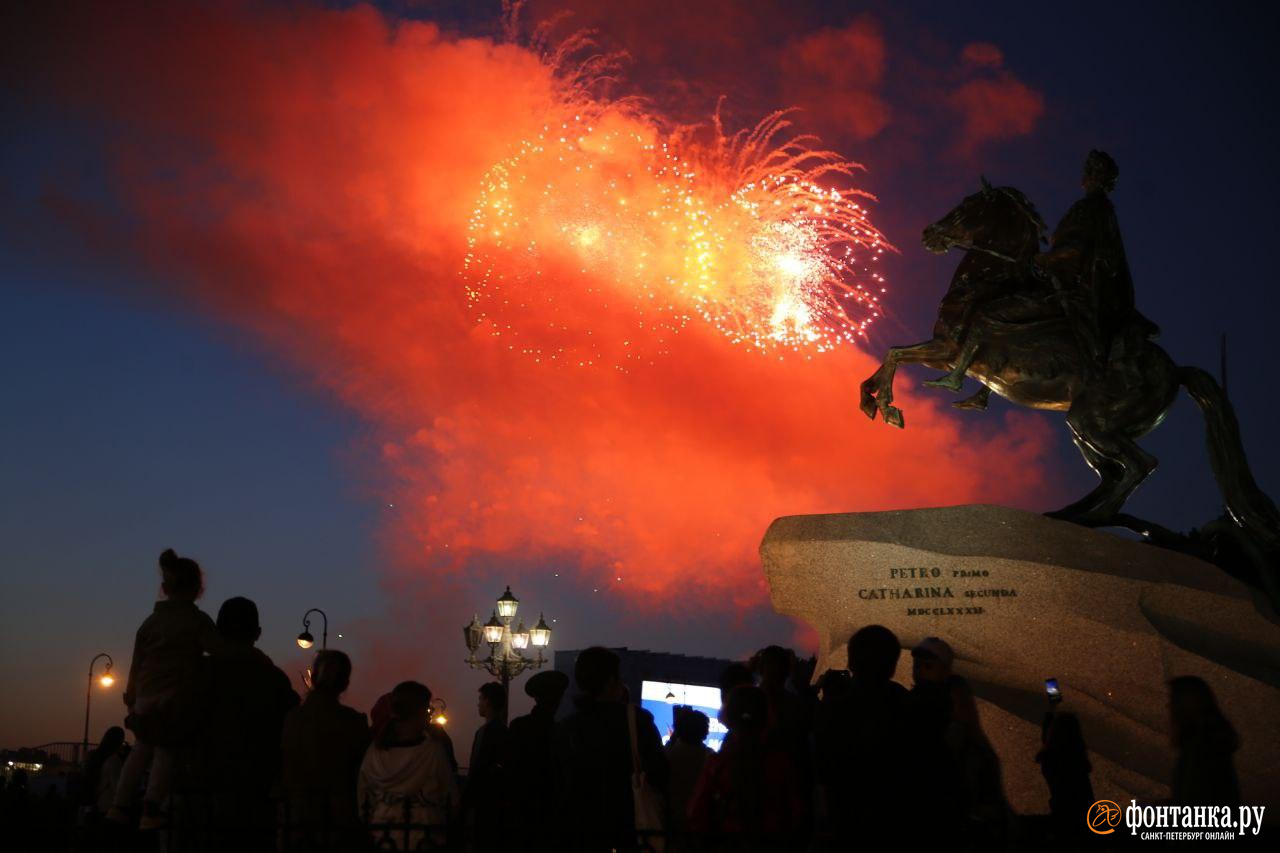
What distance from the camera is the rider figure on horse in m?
11.4

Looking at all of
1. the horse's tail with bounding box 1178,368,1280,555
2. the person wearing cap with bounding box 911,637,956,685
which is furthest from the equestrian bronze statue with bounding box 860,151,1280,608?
the person wearing cap with bounding box 911,637,956,685

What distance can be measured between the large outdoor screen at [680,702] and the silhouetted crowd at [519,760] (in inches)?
279

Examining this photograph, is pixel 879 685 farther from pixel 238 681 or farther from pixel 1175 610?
pixel 1175 610

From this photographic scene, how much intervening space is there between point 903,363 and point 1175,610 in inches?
135

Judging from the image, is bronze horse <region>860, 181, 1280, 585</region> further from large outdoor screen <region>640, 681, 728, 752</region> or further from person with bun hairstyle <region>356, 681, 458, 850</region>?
person with bun hairstyle <region>356, 681, 458, 850</region>

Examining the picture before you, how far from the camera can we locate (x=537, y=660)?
22.6 meters

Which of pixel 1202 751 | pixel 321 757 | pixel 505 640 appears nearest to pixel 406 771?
pixel 321 757

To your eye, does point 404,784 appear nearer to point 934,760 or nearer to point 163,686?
point 163,686

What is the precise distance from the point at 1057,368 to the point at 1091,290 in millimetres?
798

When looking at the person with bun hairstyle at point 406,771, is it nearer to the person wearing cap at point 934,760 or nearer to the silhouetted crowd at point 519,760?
the silhouetted crowd at point 519,760

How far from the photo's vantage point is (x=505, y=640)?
70.3 ft

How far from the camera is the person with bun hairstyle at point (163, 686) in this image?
224 inches

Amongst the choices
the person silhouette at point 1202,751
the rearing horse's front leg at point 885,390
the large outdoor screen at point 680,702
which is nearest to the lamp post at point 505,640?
the large outdoor screen at point 680,702

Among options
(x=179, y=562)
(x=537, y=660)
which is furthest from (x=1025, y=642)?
(x=537, y=660)
